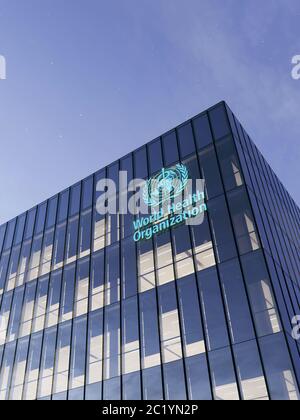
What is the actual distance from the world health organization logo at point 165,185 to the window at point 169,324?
7395mm

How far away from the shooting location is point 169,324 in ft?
85.7

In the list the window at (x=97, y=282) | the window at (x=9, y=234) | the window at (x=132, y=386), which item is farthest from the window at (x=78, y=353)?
the window at (x=9, y=234)

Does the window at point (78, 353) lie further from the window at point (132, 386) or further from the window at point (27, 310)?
the window at point (27, 310)

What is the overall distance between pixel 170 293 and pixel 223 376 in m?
6.57

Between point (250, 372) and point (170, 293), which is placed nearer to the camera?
point (250, 372)

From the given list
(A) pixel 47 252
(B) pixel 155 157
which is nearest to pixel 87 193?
(A) pixel 47 252

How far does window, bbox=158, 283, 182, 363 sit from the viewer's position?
81.8ft

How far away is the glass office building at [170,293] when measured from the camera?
2288 centimetres

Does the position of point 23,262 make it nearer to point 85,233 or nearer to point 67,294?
point 85,233

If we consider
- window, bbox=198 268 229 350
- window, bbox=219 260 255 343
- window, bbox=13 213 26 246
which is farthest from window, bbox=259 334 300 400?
window, bbox=13 213 26 246

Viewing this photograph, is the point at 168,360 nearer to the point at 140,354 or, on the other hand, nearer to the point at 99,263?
the point at 140,354

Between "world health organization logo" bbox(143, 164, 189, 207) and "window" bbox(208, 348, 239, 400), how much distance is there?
12551mm

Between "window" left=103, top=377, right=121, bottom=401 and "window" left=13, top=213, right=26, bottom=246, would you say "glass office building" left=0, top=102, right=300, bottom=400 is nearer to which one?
"window" left=103, top=377, right=121, bottom=401

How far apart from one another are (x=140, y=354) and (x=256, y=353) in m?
7.64
